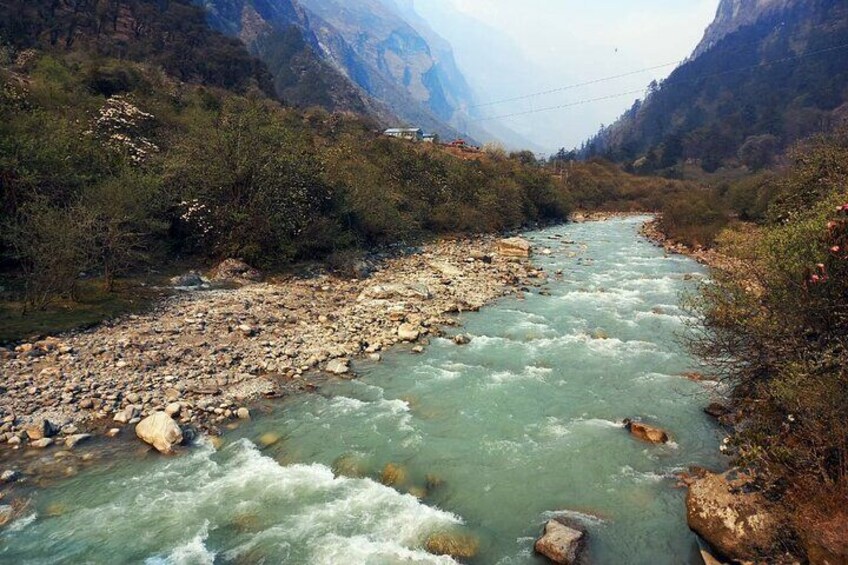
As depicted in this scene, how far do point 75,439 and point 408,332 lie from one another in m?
10.7

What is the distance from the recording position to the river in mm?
8609

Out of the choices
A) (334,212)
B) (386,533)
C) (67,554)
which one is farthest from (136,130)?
(386,533)

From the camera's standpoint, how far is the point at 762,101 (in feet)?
511

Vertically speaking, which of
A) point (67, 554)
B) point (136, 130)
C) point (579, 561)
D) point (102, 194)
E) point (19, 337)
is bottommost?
point (579, 561)

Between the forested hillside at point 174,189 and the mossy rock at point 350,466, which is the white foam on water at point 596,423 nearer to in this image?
the mossy rock at point 350,466

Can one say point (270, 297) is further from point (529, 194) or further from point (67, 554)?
point (529, 194)

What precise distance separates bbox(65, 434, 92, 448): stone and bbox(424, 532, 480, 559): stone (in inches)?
317

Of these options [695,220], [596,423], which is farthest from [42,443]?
[695,220]

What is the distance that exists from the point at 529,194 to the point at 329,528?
5460 cm

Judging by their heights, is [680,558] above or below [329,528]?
below

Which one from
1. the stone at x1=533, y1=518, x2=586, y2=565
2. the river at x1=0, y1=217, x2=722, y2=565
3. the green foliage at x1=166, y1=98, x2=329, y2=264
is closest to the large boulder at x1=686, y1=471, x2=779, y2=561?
the river at x1=0, y1=217, x2=722, y2=565

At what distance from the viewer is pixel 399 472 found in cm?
1080

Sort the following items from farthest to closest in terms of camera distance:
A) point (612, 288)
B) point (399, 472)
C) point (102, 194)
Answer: point (612, 288) < point (102, 194) < point (399, 472)

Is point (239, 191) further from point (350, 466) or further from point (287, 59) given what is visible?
point (287, 59)
